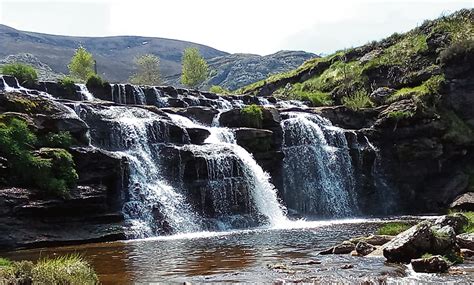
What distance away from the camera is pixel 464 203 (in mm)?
37969

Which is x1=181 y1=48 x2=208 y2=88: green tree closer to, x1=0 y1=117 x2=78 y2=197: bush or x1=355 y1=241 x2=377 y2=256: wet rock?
x1=0 y1=117 x2=78 y2=197: bush

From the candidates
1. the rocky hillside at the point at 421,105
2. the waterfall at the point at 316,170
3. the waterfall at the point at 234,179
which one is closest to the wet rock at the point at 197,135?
the waterfall at the point at 234,179

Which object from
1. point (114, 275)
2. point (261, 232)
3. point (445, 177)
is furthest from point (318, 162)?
point (114, 275)

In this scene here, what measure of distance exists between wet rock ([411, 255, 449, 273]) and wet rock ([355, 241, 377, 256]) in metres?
3.44

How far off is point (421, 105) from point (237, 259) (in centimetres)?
3261

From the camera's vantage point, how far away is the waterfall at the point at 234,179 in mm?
33062

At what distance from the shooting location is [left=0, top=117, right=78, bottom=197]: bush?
26109 mm

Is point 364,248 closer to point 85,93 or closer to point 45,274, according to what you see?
point 45,274

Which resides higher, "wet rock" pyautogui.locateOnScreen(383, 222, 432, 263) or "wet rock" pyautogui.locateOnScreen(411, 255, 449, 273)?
"wet rock" pyautogui.locateOnScreen(383, 222, 432, 263)

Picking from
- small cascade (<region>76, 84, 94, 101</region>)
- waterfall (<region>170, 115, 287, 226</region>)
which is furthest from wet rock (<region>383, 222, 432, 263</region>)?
small cascade (<region>76, 84, 94, 101</region>)

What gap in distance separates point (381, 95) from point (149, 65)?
76.8m

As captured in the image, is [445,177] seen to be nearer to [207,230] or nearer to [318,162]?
[318,162]

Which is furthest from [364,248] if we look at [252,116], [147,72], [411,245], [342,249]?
[147,72]

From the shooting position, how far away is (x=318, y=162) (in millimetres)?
40969
